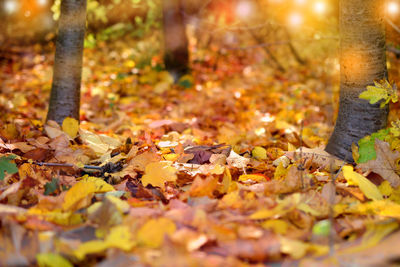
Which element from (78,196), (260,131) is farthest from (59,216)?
(260,131)

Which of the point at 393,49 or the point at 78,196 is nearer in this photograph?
the point at 78,196

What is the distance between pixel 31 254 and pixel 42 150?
0.99 meters

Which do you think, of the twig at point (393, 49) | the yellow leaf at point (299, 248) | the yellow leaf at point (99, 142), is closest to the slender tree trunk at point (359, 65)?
the yellow leaf at point (299, 248)

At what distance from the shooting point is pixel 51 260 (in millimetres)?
1059

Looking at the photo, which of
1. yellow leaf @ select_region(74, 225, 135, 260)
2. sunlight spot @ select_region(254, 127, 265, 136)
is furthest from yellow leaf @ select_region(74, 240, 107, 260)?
sunlight spot @ select_region(254, 127, 265, 136)

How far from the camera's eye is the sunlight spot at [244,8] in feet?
22.9

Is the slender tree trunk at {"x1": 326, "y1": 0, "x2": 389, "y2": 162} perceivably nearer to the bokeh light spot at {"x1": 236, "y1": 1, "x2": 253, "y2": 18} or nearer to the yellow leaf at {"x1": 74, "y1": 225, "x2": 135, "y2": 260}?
the yellow leaf at {"x1": 74, "y1": 225, "x2": 135, "y2": 260}

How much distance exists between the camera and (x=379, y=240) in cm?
117

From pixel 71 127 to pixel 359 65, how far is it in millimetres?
1701

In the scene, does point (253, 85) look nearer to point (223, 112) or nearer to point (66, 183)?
point (223, 112)

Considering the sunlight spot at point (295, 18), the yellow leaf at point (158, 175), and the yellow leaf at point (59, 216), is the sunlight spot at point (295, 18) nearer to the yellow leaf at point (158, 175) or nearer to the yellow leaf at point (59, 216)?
the yellow leaf at point (158, 175)

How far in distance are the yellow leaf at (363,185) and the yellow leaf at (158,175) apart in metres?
0.71

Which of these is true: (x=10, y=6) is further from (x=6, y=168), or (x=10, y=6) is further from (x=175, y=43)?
(x=6, y=168)

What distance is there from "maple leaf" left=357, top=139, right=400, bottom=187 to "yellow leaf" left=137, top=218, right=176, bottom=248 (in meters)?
0.92
